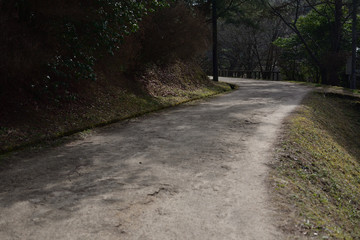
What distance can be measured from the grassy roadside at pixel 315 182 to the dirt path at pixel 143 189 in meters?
0.26

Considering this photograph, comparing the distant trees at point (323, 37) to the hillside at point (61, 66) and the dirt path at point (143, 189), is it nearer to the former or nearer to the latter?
the hillside at point (61, 66)

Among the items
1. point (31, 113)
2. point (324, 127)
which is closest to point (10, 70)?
point (31, 113)

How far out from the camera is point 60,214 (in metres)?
3.62

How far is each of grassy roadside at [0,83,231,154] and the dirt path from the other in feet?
1.98

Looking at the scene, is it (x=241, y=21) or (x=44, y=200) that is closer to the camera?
(x=44, y=200)

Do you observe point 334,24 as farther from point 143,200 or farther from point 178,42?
point 143,200

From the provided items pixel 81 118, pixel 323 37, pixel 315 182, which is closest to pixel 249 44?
pixel 323 37

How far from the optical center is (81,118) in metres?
8.40

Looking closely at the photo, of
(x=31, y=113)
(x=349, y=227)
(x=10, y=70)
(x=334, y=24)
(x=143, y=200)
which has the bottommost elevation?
(x=349, y=227)

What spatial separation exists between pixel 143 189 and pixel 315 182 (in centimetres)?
286

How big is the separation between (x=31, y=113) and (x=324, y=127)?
815 cm

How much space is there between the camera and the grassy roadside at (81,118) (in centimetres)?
650

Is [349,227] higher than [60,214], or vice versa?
[60,214]

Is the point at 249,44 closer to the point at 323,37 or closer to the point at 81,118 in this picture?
the point at 323,37
